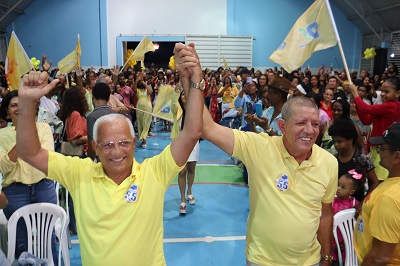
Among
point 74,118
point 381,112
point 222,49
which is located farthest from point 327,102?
→ point 222,49

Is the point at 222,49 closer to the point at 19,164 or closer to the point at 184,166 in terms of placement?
the point at 19,164

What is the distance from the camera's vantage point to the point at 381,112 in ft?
13.6

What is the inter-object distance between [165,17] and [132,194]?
1680cm

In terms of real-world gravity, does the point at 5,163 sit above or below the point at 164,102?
below

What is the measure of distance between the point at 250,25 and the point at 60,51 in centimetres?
959

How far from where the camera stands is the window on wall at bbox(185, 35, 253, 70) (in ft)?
57.1

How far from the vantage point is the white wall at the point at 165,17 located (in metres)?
17.4

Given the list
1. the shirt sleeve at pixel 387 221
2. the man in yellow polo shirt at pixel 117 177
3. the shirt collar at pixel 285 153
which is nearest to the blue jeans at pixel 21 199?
the man in yellow polo shirt at pixel 117 177

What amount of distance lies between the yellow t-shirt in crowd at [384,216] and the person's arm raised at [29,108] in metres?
1.72

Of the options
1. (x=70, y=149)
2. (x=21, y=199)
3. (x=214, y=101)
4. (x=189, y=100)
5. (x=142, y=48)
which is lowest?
(x=21, y=199)

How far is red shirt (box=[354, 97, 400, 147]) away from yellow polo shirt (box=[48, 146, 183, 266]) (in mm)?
3160

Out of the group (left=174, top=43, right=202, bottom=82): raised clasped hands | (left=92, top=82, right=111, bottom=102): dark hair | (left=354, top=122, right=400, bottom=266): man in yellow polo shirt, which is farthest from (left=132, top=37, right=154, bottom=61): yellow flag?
(left=354, top=122, right=400, bottom=266): man in yellow polo shirt

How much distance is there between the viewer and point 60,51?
1788 cm

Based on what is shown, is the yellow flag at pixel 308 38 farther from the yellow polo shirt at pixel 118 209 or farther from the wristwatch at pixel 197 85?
the yellow polo shirt at pixel 118 209
